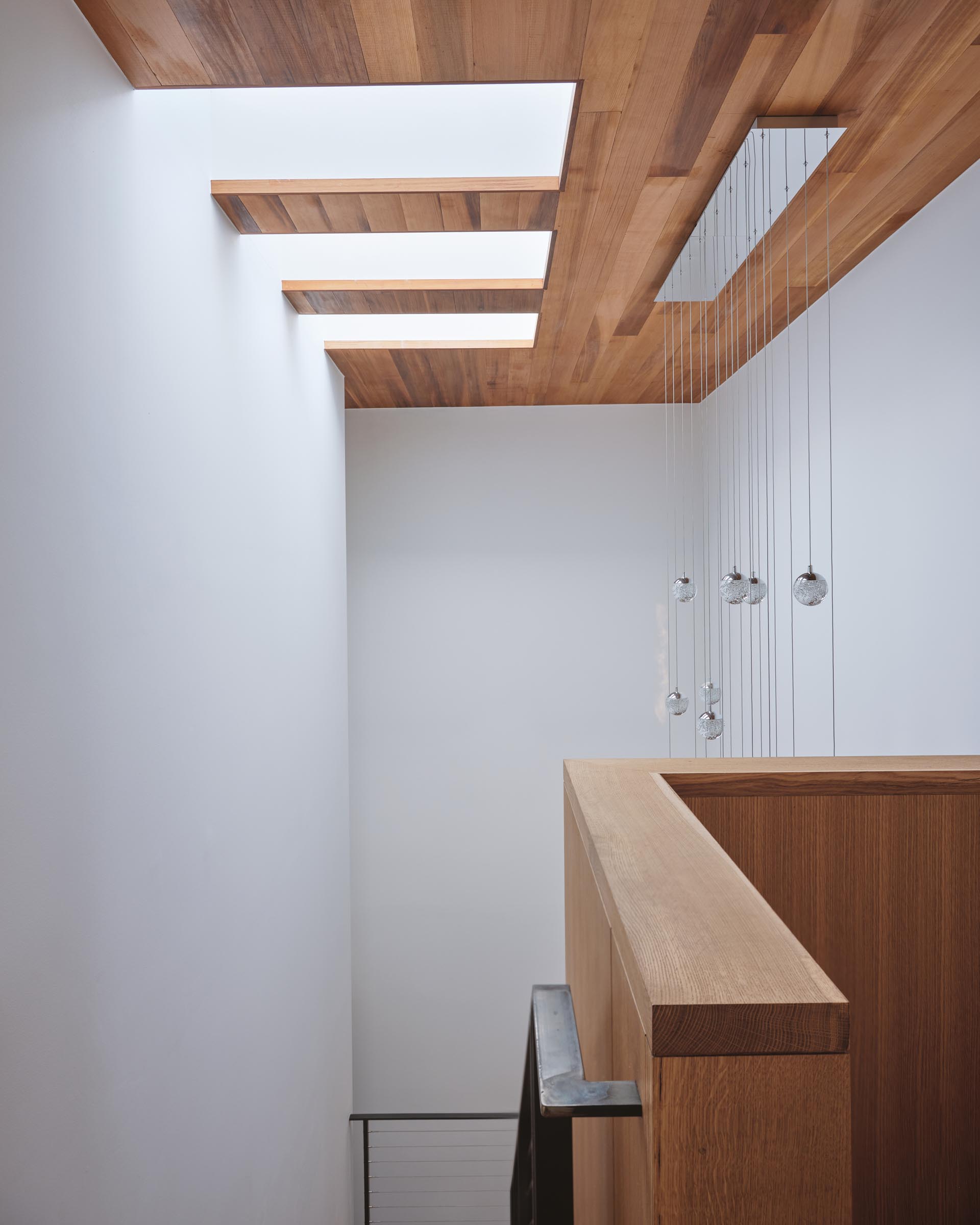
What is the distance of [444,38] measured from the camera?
4.87 feet

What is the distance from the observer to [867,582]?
2.64 m

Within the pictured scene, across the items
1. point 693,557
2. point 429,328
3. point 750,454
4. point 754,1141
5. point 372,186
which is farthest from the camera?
point 693,557

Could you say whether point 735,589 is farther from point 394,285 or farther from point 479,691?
point 479,691

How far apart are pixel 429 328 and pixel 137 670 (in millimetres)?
2131

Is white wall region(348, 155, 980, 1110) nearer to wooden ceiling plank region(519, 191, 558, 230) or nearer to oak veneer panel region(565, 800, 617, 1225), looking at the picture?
wooden ceiling plank region(519, 191, 558, 230)

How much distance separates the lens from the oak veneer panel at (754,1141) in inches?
23.5

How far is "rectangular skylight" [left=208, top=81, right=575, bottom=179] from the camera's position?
6.44 ft

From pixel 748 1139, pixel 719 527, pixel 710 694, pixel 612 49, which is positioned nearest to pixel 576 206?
pixel 612 49

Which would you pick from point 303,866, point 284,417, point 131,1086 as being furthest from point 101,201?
point 303,866

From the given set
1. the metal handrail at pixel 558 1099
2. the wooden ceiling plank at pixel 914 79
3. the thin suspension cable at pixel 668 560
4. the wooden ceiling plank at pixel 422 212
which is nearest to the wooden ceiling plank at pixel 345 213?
the wooden ceiling plank at pixel 422 212

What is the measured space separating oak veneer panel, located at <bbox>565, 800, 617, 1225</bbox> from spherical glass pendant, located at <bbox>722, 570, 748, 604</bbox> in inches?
31.6

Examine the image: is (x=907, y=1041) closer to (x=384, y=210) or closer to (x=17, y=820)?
(x=17, y=820)

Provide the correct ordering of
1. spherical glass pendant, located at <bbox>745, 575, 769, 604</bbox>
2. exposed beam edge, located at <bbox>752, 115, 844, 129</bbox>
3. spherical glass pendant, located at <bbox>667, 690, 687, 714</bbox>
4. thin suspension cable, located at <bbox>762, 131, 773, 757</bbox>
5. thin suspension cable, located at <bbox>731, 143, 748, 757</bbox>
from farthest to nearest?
thin suspension cable, located at <bbox>731, 143, 748, 757</bbox> → thin suspension cable, located at <bbox>762, 131, 773, 757</bbox> → spherical glass pendant, located at <bbox>667, 690, 687, 714</bbox> → spherical glass pendant, located at <bbox>745, 575, 769, 604</bbox> → exposed beam edge, located at <bbox>752, 115, 844, 129</bbox>

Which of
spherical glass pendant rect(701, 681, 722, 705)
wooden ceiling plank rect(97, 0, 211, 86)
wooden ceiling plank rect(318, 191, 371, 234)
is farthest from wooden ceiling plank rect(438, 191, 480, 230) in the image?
spherical glass pendant rect(701, 681, 722, 705)
